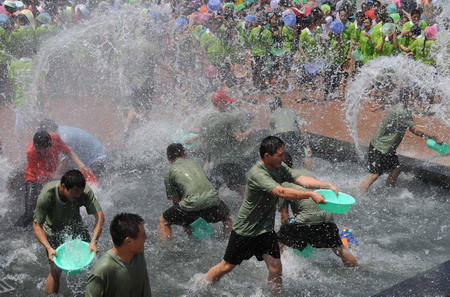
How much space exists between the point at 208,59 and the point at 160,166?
16.5 feet

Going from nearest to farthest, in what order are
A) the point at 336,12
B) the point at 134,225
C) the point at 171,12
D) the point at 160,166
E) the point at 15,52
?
1. the point at 134,225
2. the point at 160,166
3. the point at 15,52
4. the point at 336,12
5. the point at 171,12

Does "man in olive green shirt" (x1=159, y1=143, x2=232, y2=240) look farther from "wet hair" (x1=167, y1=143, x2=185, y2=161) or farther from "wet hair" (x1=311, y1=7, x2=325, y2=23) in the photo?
"wet hair" (x1=311, y1=7, x2=325, y2=23)

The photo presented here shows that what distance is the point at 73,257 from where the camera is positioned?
15.0ft

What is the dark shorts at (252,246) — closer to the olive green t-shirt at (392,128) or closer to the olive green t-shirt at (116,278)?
the olive green t-shirt at (116,278)

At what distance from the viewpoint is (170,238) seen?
6.63 m

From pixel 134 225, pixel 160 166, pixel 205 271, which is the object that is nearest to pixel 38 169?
pixel 205 271

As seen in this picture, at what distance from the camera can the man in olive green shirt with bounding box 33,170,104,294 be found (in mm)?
4734

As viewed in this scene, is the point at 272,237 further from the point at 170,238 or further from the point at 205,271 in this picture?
the point at 170,238

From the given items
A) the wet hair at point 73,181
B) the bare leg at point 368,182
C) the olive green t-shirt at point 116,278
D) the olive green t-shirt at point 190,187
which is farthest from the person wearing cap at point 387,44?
the olive green t-shirt at point 116,278

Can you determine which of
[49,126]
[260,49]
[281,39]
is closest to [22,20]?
[260,49]

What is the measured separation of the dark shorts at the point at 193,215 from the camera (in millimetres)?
6359

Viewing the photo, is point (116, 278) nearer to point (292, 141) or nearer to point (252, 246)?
point (252, 246)

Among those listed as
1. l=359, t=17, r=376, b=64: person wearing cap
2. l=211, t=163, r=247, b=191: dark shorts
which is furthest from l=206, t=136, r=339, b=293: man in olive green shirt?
l=359, t=17, r=376, b=64: person wearing cap

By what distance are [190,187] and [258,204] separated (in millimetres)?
1398
